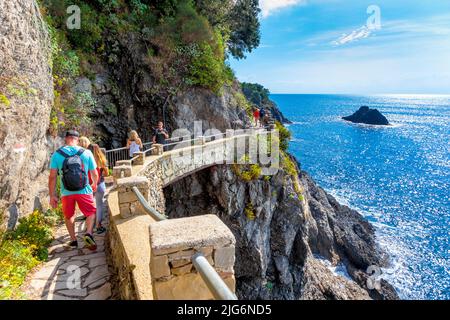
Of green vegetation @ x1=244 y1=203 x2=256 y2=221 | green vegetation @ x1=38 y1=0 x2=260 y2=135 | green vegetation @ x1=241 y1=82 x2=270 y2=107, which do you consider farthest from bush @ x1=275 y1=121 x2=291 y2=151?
green vegetation @ x1=241 y1=82 x2=270 y2=107

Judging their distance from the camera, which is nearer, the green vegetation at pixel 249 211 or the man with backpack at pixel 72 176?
the man with backpack at pixel 72 176

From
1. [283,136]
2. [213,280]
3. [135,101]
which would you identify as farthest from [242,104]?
[213,280]

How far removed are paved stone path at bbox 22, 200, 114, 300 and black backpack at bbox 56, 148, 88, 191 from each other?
4.94 feet

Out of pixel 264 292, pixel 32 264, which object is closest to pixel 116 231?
pixel 32 264

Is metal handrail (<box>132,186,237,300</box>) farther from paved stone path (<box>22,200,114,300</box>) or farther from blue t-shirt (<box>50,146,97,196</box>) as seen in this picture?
blue t-shirt (<box>50,146,97,196</box>)

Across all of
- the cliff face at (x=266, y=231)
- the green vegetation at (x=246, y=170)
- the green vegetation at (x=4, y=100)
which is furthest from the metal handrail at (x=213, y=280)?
the green vegetation at (x=246, y=170)

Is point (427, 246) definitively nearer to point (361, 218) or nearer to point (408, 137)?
point (361, 218)

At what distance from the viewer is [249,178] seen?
16859 mm

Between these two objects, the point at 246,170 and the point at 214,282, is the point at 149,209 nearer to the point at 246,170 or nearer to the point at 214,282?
the point at 214,282

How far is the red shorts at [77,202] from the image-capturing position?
214 inches

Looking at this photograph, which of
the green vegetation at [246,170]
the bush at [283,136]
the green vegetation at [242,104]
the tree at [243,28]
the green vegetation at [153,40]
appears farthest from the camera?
the tree at [243,28]

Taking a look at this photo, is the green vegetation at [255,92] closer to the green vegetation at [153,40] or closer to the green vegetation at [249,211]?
the green vegetation at [153,40]

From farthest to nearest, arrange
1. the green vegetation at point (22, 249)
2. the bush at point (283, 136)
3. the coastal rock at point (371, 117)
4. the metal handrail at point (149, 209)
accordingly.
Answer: the coastal rock at point (371, 117)
the bush at point (283, 136)
the green vegetation at point (22, 249)
the metal handrail at point (149, 209)

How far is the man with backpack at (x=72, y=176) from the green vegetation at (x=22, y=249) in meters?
0.88
